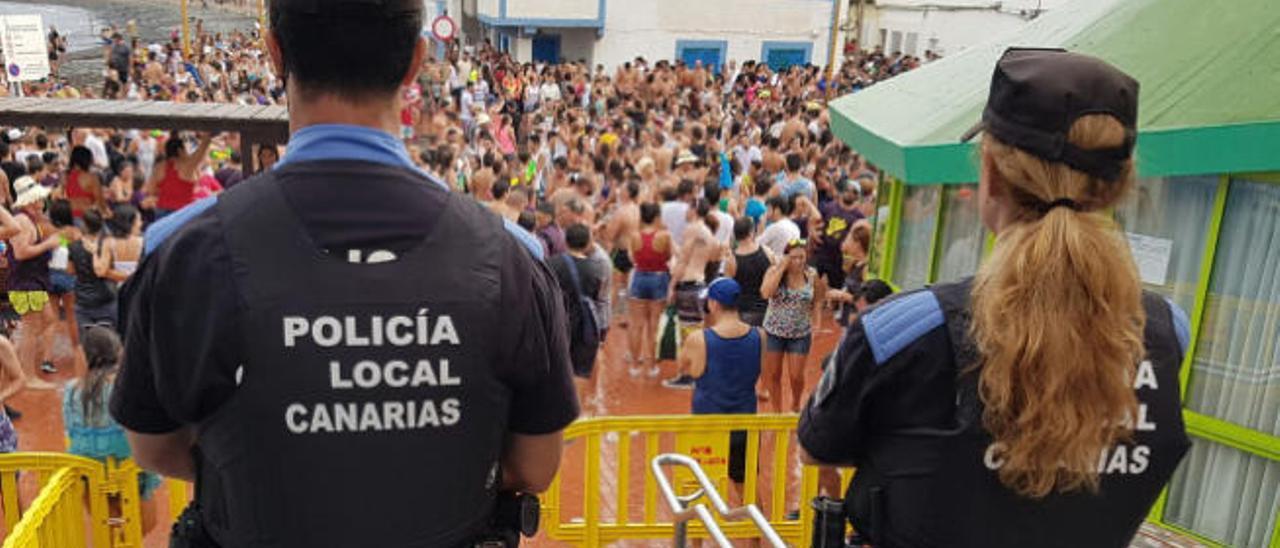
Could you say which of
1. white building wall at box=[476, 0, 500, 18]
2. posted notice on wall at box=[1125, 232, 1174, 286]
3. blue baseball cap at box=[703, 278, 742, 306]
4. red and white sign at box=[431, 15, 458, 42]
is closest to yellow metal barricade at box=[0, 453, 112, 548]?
blue baseball cap at box=[703, 278, 742, 306]

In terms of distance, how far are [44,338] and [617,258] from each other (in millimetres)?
5231

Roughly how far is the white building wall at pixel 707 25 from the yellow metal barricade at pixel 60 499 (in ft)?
81.9

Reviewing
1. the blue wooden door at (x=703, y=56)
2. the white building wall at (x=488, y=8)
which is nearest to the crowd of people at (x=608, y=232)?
the white building wall at (x=488, y=8)

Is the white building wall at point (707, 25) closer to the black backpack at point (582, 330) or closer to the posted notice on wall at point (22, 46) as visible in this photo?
the posted notice on wall at point (22, 46)

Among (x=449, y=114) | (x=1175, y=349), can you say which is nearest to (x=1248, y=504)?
(x=1175, y=349)

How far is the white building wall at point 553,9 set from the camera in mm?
26828

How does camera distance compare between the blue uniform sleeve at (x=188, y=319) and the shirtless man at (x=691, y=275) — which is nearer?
the blue uniform sleeve at (x=188, y=319)

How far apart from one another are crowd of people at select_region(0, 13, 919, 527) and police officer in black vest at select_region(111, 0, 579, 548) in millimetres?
2301

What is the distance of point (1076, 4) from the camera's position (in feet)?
23.6

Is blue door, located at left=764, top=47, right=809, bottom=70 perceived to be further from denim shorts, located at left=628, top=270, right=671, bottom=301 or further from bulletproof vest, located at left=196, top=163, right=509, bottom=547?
bulletproof vest, located at left=196, top=163, right=509, bottom=547

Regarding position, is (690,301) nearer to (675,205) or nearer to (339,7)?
(675,205)

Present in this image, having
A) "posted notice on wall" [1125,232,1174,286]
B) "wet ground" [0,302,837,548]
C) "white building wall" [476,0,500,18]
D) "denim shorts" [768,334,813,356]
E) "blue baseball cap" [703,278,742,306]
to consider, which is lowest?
"wet ground" [0,302,837,548]

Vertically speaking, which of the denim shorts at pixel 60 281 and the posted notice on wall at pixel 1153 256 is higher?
the posted notice on wall at pixel 1153 256

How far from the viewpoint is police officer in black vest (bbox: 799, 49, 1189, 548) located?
1743 millimetres
